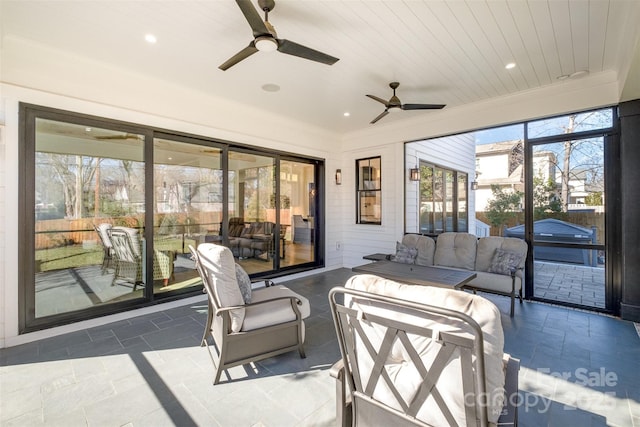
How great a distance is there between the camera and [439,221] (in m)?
7.31

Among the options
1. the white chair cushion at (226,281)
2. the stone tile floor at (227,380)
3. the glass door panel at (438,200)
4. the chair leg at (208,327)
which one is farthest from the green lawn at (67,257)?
the glass door panel at (438,200)

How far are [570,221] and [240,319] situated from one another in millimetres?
4902

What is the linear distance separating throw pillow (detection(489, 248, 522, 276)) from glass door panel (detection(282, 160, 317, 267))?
3764 millimetres

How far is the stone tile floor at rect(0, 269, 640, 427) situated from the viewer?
2.06m

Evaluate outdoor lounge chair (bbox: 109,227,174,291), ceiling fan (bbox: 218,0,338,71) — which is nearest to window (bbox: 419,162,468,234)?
ceiling fan (bbox: 218,0,338,71)

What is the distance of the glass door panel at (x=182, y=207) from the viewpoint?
4316mm

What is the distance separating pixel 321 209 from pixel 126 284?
4.10 m

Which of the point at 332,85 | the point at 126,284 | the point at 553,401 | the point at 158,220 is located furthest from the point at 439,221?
the point at 126,284

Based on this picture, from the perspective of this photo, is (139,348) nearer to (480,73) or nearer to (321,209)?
(321,209)

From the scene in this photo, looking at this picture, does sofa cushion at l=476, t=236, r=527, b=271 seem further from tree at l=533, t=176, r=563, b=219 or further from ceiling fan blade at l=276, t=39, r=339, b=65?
ceiling fan blade at l=276, t=39, r=339, b=65

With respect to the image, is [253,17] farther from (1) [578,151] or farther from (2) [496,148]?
(2) [496,148]

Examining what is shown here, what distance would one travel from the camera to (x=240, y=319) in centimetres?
254

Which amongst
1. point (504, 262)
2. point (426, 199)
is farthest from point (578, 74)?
point (426, 199)

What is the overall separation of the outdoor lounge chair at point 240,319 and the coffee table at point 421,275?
139 cm
